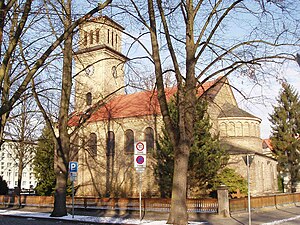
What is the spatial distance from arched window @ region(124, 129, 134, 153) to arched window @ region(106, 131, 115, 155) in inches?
69.2

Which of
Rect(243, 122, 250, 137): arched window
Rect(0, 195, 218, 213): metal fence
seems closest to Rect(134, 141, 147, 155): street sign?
Rect(0, 195, 218, 213): metal fence

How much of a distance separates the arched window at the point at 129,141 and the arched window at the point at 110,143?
5.77 feet

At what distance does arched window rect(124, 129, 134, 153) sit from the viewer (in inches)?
1405

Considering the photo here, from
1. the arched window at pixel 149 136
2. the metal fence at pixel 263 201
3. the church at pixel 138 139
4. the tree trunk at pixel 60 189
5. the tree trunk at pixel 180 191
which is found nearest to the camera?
the tree trunk at pixel 180 191

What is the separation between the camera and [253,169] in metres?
31.4

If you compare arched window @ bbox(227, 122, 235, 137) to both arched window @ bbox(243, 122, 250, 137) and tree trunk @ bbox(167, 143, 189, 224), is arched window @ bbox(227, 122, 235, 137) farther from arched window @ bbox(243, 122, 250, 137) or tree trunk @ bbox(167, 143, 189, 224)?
tree trunk @ bbox(167, 143, 189, 224)

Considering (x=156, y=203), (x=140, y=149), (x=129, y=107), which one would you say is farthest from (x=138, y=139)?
(x=140, y=149)

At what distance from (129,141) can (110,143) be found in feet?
8.16

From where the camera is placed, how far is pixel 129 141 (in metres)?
35.9

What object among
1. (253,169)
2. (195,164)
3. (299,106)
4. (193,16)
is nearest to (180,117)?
(193,16)

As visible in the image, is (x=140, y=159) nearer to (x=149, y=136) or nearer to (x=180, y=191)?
(x=180, y=191)

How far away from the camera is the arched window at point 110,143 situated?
3697 centimetres

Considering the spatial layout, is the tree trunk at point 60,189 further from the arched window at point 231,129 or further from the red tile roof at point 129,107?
the arched window at point 231,129

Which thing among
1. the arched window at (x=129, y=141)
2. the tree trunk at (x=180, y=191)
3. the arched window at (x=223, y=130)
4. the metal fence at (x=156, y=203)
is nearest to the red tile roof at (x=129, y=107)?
the arched window at (x=129, y=141)
